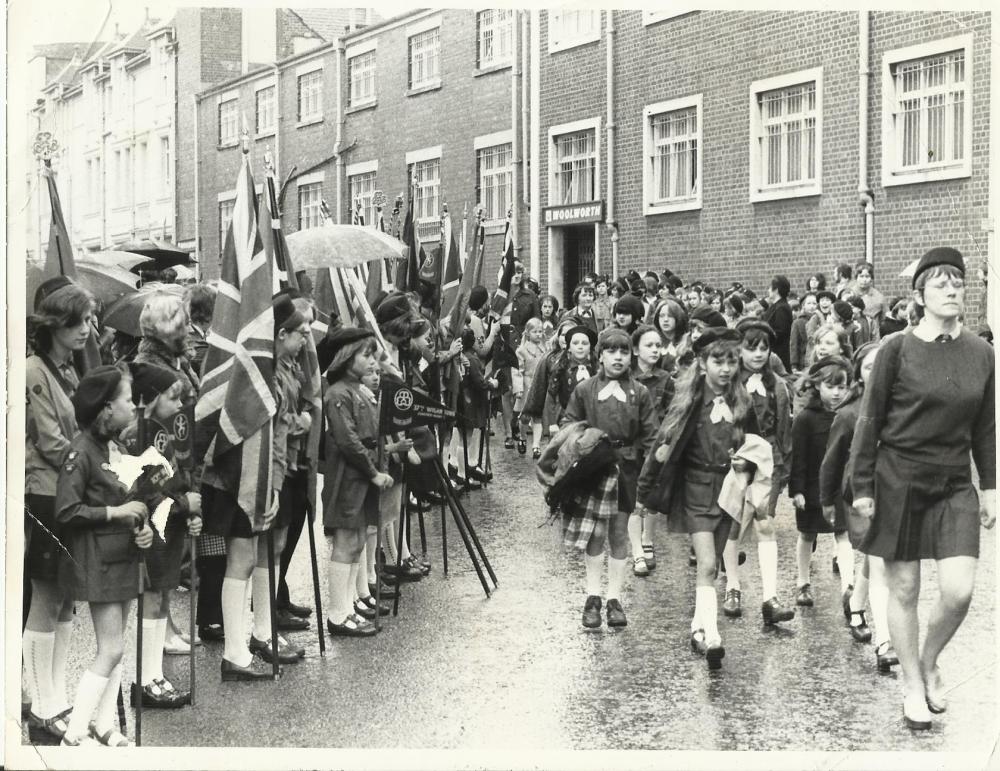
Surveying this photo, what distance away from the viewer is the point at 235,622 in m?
7.47

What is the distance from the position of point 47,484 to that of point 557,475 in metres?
3.36

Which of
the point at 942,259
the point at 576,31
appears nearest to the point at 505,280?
the point at 576,31

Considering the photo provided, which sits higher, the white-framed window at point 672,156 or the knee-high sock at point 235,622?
the white-framed window at point 672,156

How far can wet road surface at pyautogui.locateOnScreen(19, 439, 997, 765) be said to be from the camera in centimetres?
643

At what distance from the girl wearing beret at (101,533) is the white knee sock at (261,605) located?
183 cm

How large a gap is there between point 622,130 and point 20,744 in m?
17.6

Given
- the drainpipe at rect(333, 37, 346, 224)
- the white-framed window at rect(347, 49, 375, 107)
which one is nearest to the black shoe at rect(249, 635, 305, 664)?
the drainpipe at rect(333, 37, 346, 224)

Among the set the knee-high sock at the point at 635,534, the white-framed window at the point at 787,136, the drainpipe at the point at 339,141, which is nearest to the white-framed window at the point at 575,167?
the drainpipe at the point at 339,141

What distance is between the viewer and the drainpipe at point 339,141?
24.8 metres

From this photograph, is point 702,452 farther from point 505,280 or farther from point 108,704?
point 505,280

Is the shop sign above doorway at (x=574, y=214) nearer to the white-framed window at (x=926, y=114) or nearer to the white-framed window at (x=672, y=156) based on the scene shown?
the white-framed window at (x=672, y=156)

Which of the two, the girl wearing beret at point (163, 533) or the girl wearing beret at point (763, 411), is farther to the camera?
the girl wearing beret at point (763, 411)

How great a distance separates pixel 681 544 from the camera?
38.0 feet

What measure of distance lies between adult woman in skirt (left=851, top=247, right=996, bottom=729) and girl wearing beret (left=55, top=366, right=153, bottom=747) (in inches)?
136
